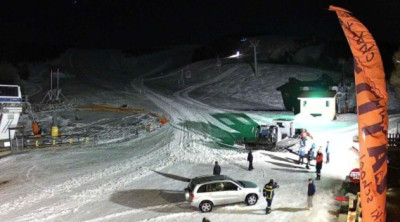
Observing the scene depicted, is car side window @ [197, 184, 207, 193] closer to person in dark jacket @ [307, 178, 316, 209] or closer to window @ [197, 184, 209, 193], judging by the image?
window @ [197, 184, 209, 193]

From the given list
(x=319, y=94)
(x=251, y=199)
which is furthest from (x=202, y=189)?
(x=319, y=94)

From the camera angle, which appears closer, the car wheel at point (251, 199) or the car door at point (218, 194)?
the car door at point (218, 194)

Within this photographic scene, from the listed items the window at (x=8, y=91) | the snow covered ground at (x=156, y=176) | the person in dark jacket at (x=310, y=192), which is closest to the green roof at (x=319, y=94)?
the snow covered ground at (x=156, y=176)

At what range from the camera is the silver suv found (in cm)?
1672

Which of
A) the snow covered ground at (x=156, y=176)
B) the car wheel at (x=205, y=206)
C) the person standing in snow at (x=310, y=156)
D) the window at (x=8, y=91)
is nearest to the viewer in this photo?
the car wheel at (x=205, y=206)

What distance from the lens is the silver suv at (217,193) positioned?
54.9ft

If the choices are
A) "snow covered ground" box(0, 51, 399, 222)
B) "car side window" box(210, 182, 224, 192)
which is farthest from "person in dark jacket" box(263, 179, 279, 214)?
"car side window" box(210, 182, 224, 192)

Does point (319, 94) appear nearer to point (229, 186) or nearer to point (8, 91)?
point (229, 186)

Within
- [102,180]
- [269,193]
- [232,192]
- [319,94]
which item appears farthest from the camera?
[319,94]

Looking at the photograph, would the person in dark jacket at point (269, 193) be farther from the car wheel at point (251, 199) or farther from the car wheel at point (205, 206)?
the car wheel at point (205, 206)

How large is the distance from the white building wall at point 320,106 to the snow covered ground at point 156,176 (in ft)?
5.02

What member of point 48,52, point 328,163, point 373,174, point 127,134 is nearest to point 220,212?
point 373,174

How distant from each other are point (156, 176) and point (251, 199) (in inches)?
297

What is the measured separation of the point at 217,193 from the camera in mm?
16906
